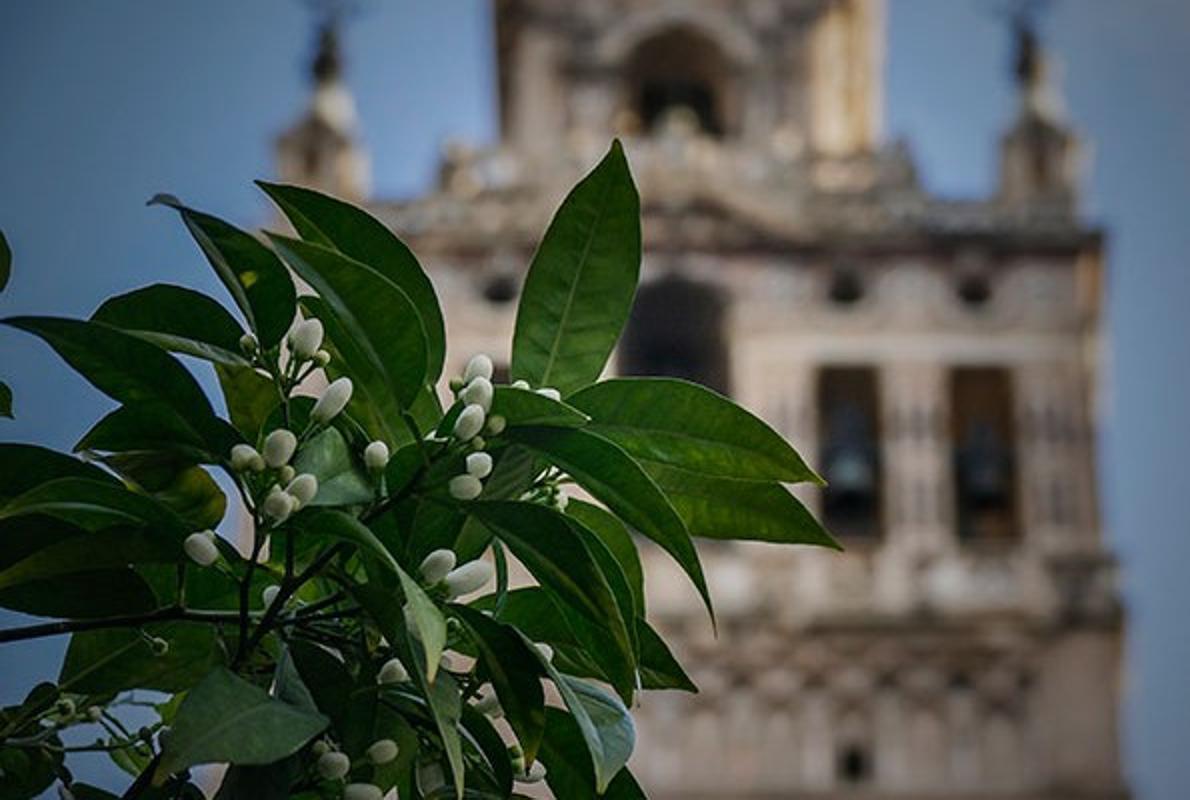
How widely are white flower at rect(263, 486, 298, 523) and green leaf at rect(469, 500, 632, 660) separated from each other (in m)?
0.25

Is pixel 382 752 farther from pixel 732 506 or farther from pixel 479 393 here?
pixel 732 506

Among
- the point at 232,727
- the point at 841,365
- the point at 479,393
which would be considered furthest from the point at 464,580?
the point at 841,365

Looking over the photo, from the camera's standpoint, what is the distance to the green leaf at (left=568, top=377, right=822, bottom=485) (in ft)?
13.2

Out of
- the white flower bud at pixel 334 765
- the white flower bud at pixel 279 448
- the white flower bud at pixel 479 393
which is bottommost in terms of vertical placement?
the white flower bud at pixel 334 765

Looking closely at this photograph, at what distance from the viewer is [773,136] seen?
3150 centimetres

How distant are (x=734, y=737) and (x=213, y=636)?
2329 centimetres

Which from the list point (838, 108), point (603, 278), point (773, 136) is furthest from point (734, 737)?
point (603, 278)

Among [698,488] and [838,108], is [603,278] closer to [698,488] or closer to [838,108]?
[698,488]

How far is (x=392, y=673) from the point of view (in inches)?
150

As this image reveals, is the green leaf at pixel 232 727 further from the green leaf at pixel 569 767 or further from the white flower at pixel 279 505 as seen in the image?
the green leaf at pixel 569 767

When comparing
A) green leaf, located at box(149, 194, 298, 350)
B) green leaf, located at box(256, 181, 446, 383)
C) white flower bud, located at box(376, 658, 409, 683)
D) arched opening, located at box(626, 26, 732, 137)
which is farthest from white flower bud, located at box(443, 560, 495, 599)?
arched opening, located at box(626, 26, 732, 137)

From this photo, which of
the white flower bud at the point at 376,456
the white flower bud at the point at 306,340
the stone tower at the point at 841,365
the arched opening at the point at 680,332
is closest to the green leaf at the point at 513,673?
the white flower bud at the point at 376,456

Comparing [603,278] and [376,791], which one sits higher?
[603,278]

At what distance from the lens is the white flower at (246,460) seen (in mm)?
3795
